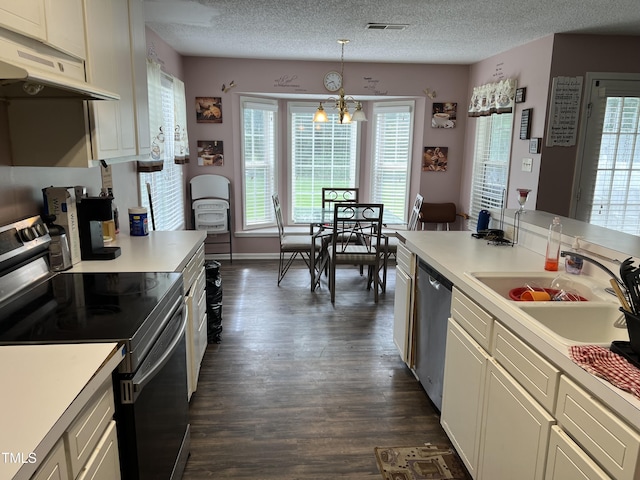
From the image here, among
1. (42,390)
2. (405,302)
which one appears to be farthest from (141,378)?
(405,302)

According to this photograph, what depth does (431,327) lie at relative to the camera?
256 cm

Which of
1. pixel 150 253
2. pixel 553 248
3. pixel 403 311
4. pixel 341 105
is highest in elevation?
pixel 341 105

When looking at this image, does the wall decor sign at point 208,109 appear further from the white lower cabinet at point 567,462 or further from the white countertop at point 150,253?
the white lower cabinet at point 567,462

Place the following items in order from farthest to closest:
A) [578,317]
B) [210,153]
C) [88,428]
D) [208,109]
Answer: [210,153], [208,109], [578,317], [88,428]

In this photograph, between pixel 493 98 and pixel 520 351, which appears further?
pixel 493 98

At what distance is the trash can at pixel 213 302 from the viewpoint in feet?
11.1

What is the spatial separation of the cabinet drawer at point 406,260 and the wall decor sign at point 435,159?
9.95 feet

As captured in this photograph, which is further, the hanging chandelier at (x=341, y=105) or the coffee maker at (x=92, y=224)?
the hanging chandelier at (x=341, y=105)

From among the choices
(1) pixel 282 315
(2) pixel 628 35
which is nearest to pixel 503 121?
(2) pixel 628 35

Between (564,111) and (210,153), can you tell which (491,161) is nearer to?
(564,111)

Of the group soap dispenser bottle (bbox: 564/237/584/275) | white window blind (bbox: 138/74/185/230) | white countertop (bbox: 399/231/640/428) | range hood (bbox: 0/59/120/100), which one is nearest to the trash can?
white window blind (bbox: 138/74/185/230)

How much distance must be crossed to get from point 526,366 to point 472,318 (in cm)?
44

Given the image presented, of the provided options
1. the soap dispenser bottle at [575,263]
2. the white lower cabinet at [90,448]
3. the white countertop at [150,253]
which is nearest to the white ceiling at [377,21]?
the white countertop at [150,253]

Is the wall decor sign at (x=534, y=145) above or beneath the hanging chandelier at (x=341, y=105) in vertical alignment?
beneath
